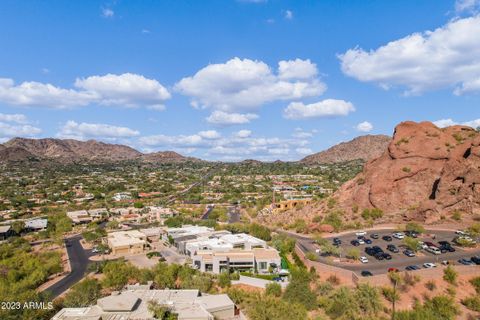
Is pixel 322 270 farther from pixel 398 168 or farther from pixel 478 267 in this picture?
pixel 398 168

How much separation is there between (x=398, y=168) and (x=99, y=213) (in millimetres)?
83058

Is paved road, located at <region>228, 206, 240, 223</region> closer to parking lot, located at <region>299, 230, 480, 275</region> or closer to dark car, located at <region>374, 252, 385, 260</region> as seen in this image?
parking lot, located at <region>299, 230, 480, 275</region>

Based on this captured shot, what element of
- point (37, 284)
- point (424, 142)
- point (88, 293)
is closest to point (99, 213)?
point (37, 284)

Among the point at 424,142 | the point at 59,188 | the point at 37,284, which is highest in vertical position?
the point at 424,142

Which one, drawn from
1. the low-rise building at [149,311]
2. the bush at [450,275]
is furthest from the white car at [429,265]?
the low-rise building at [149,311]

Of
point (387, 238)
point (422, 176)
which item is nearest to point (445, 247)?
point (387, 238)

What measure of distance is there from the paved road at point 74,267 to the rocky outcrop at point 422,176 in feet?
172

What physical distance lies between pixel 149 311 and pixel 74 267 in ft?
98.8

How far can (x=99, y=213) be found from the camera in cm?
9744

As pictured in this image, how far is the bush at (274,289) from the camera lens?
37.6 m

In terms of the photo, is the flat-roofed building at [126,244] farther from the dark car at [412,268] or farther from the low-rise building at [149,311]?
the dark car at [412,268]

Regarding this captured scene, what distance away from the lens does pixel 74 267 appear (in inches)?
2040

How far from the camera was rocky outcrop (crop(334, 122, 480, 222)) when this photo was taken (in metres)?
55.9

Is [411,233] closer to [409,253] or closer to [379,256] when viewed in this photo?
[409,253]
